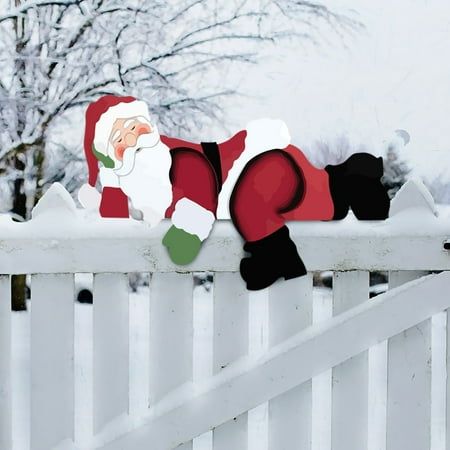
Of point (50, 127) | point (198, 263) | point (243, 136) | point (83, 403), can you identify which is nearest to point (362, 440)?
point (198, 263)

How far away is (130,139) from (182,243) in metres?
0.18

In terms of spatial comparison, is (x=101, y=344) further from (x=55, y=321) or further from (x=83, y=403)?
(x=83, y=403)

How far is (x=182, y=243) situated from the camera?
39.0 inches

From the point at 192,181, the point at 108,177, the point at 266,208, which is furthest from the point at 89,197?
the point at 266,208

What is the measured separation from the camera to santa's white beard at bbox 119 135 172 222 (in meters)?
0.99

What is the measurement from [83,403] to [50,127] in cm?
129

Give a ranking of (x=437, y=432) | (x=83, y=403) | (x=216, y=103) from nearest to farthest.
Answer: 1. (x=437, y=432)
2. (x=83, y=403)
3. (x=216, y=103)

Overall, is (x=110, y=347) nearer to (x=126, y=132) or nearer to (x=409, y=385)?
(x=126, y=132)

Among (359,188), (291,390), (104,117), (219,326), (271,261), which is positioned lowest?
(291,390)

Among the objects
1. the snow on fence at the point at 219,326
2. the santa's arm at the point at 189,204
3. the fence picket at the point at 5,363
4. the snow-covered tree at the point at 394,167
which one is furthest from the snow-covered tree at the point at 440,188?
the fence picket at the point at 5,363

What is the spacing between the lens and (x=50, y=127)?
2.61 meters

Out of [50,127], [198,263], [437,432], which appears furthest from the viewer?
[50,127]

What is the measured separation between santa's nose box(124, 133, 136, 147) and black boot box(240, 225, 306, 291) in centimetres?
23

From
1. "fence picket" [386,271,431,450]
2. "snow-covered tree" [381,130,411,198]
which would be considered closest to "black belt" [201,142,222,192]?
"fence picket" [386,271,431,450]
